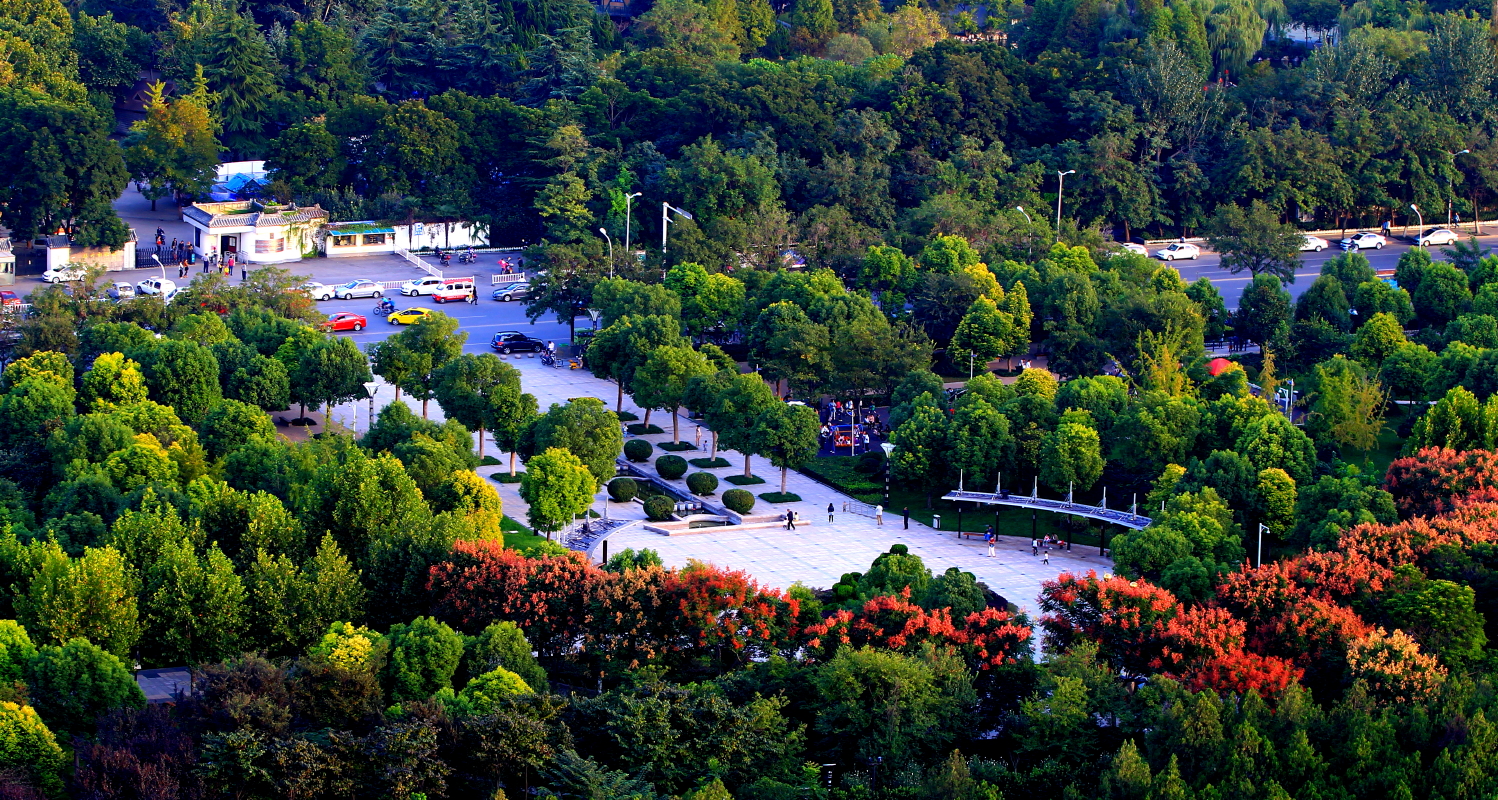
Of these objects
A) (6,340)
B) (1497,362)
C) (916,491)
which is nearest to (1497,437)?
(1497,362)

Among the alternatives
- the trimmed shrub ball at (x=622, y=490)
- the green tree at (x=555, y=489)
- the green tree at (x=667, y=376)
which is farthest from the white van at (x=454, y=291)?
the green tree at (x=555, y=489)

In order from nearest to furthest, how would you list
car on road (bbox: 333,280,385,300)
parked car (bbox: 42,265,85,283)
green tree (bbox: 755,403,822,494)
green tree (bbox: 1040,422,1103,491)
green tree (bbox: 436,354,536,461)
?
1. green tree (bbox: 1040,422,1103,491)
2. green tree (bbox: 755,403,822,494)
3. green tree (bbox: 436,354,536,461)
4. parked car (bbox: 42,265,85,283)
5. car on road (bbox: 333,280,385,300)

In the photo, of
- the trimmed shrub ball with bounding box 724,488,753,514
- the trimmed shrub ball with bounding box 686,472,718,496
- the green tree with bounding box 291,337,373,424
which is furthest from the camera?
the green tree with bounding box 291,337,373,424

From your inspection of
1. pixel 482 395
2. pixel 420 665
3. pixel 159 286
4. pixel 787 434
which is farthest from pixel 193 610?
pixel 159 286

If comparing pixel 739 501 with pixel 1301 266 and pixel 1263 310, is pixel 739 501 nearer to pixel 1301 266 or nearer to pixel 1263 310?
pixel 1263 310

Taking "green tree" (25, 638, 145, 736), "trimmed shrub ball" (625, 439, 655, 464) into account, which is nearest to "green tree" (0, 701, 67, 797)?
"green tree" (25, 638, 145, 736)

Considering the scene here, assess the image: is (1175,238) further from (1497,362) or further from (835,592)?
(835,592)

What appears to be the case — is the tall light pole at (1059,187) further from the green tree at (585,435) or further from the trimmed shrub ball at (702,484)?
the green tree at (585,435)

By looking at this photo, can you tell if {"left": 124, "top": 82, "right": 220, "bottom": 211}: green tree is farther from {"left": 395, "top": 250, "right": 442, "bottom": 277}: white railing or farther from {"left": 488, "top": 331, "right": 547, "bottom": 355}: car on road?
{"left": 488, "top": 331, "right": 547, "bottom": 355}: car on road
